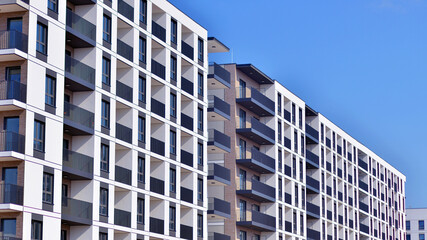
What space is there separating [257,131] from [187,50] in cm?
1690

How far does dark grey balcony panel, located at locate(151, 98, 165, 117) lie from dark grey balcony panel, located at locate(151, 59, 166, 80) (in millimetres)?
1954

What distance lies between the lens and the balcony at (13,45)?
49.4 meters

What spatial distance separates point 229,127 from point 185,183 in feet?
48.0

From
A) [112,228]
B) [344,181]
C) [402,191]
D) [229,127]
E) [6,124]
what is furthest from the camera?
[402,191]

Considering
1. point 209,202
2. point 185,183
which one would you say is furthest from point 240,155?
point 185,183

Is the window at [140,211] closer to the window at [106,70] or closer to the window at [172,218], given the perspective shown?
the window at [172,218]

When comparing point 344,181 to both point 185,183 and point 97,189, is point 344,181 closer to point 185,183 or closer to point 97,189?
point 185,183

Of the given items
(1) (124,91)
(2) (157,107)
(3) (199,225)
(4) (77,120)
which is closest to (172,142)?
(2) (157,107)

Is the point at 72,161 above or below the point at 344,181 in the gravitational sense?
below

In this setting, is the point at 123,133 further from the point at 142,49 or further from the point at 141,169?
the point at 142,49

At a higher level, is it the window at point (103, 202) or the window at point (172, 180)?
the window at point (172, 180)

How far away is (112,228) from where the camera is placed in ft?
192

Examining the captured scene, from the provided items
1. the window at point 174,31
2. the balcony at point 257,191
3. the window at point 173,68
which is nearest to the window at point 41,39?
the window at point 173,68

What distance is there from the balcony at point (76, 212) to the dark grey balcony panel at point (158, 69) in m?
13.4
